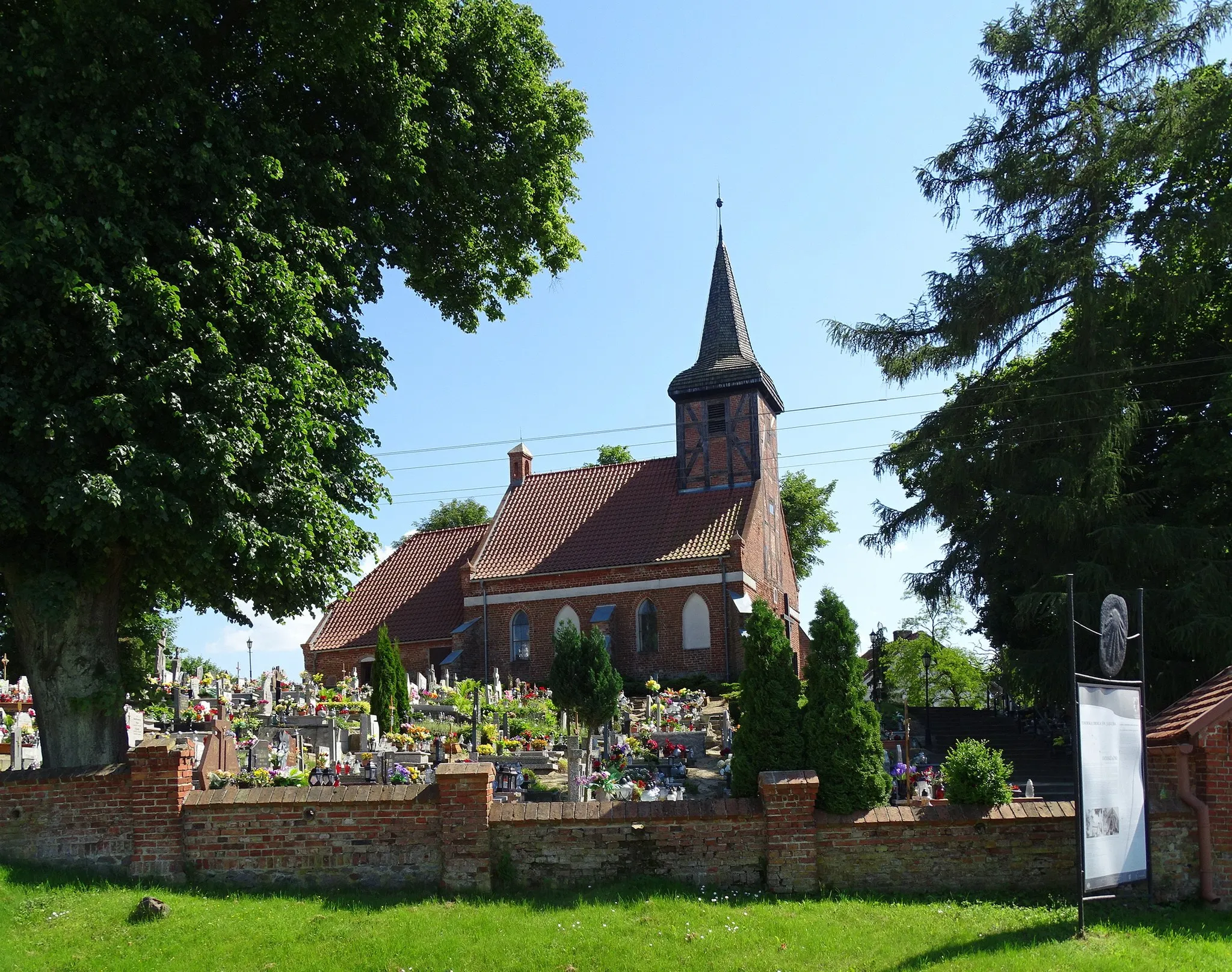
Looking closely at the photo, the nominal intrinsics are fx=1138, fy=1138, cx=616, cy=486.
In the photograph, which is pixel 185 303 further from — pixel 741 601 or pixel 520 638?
pixel 520 638

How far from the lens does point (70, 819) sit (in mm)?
11086

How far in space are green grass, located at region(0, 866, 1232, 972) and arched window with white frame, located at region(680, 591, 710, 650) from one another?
77.0ft

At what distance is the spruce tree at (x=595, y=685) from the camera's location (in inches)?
761

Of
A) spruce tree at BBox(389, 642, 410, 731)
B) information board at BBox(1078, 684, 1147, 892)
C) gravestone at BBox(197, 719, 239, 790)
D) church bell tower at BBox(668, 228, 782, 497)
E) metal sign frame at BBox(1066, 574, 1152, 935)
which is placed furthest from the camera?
church bell tower at BBox(668, 228, 782, 497)

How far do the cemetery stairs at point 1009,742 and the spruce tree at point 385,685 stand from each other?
10.8 meters

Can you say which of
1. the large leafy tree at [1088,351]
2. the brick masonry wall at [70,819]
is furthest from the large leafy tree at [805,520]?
the brick masonry wall at [70,819]

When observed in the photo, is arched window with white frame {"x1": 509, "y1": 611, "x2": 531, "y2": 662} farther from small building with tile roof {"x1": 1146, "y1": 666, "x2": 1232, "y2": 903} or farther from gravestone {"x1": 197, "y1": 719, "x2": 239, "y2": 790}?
small building with tile roof {"x1": 1146, "y1": 666, "x2": 1232, "y2": 903}

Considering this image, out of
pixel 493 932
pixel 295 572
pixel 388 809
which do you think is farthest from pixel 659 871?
pixel 295 572

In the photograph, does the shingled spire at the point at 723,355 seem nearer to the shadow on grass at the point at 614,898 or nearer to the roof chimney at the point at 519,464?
the roof chimney at the point at 519,464

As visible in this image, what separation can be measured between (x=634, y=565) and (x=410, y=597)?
8.98m

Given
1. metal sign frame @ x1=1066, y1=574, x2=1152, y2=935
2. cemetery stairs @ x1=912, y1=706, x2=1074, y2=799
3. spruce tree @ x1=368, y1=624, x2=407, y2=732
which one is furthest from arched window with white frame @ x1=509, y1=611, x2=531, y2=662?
metal sign frame @ x1=1066, y1=574, x2=1152, y2=935

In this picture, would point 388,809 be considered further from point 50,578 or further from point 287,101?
point 287,101

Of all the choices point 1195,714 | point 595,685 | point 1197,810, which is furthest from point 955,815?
point 595,685

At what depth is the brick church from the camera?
34344mm
